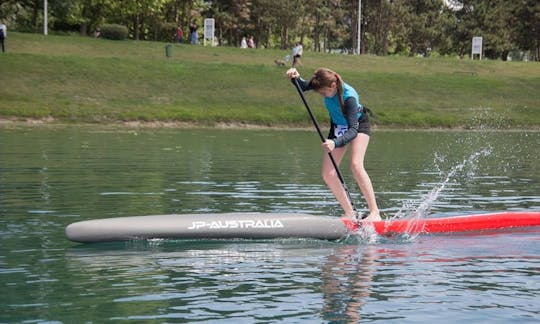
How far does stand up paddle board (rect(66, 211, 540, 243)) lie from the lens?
11.4 metres

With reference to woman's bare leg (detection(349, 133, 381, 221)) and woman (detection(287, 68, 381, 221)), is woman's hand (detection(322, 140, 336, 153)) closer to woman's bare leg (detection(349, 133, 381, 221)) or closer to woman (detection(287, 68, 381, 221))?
woman (detection(287, 68, 381, 221))

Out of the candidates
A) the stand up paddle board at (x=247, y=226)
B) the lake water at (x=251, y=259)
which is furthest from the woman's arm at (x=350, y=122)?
the lake water at (x=251, y=259)

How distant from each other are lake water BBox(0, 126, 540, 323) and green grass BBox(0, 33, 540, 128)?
23.2 m

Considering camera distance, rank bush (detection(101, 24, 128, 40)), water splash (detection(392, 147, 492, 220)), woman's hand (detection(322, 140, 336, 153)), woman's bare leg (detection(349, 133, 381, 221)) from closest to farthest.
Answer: woman's hand (detection(322, 140, 336, 153)) → woman's bare leg (detection(349, 133, 381, 221)) → water splash (detection(392, 147, 492, 220)) → bush (detection(101, 24, 128, 40))

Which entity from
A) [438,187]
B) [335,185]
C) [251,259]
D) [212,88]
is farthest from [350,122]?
[212,88]

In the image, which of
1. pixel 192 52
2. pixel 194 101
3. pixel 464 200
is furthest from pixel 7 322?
pixel 192 52

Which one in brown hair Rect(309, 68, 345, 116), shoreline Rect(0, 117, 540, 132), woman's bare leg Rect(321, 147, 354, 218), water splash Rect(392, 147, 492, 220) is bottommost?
shoreline Rect(0, 117, 540, 132)

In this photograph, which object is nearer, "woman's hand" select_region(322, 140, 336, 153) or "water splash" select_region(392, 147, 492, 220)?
"woman's hand" select_region(322, 140, 336, 153)

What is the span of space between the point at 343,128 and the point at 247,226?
77.7 inches

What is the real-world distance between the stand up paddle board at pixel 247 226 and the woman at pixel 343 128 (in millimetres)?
528

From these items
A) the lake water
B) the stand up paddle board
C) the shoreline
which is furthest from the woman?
the shoreline

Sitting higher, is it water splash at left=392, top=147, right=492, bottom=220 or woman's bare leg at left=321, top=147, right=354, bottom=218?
woman's bare leg at left=321, top=147, right=354, bottom=218

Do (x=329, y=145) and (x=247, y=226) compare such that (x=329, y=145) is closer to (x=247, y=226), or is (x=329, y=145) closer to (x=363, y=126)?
(x=363, y=126)

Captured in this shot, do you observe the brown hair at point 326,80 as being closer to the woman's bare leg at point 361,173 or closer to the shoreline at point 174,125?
the woman's bare leg at point 361,173
